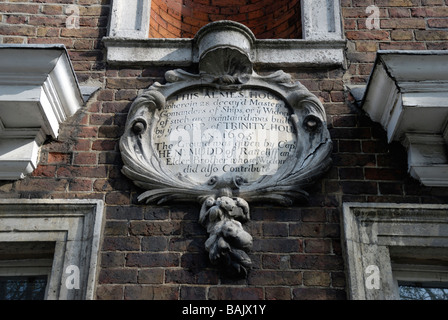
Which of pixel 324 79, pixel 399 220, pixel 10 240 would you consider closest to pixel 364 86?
pixel 324 79

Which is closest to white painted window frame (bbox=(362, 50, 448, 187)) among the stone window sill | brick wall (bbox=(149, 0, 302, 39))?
the stone window sill

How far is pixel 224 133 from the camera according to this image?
14.3 ft

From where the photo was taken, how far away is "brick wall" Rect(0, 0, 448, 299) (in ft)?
12.6

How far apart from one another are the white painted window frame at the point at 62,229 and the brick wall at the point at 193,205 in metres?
0.08

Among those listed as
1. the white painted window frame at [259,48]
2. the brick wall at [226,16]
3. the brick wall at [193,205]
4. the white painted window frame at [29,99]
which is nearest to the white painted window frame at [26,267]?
the brick wall at [193,205]

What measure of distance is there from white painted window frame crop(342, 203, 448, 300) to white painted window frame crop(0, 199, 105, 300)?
144 cm

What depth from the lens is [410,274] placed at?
4062mm

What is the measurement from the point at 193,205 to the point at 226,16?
90.0 inches

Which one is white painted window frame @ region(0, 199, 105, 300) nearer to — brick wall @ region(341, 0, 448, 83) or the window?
the window

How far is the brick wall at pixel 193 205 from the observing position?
3834 millimetres

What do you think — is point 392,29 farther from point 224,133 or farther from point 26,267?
point 26,267

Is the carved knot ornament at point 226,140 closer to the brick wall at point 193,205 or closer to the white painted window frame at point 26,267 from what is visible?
the brick wall at point 193,205

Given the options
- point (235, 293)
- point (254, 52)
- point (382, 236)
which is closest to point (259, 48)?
point (254, 52)
